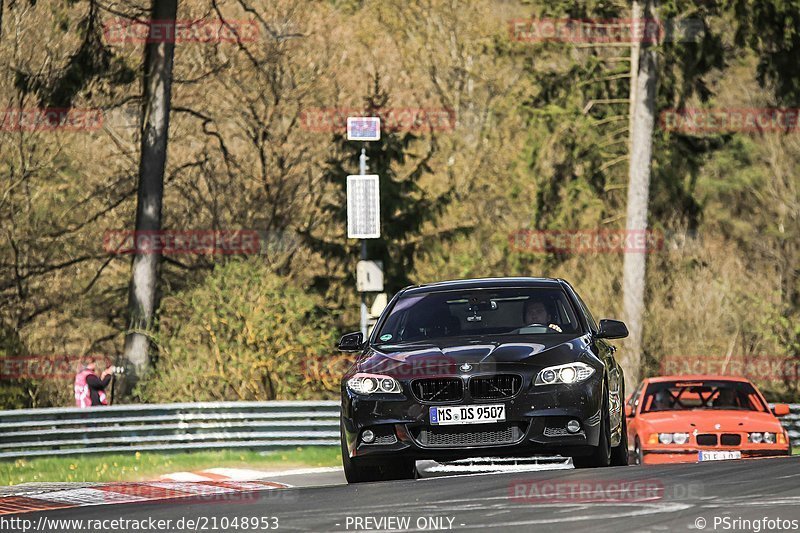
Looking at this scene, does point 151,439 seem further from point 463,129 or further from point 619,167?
point 463,129

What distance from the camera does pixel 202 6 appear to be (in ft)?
128

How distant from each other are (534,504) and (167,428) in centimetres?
1467

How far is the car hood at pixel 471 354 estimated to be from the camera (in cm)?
1093

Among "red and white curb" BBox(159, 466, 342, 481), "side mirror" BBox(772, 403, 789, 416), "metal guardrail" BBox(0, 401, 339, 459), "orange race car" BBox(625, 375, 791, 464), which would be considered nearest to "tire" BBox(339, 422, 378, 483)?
"orange race car" BBox(625, 375, 791, 464)

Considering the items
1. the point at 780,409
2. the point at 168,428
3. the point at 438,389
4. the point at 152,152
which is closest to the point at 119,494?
the point at 438,389

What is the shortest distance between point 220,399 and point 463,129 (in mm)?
20289

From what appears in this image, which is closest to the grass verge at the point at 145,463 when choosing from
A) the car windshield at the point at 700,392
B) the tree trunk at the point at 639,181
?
the car windshield at the point at 700,392

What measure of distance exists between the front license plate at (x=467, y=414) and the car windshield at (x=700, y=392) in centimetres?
773

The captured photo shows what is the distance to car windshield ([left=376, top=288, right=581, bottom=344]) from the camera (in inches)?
474

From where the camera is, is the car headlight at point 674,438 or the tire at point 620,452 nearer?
the tire at point 620,452

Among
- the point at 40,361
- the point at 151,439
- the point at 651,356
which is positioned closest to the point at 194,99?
the point at 40,361

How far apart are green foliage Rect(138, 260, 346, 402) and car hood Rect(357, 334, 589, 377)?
1628 cm

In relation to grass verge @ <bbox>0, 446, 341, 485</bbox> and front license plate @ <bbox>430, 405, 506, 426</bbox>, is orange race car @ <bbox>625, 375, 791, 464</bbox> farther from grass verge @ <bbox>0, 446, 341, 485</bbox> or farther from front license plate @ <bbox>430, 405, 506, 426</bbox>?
front license plate @ <bbox>430, 405, 506, 426</bbox>

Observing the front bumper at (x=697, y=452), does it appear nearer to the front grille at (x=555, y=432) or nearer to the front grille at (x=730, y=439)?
the front grille at (x=730, y=439)
